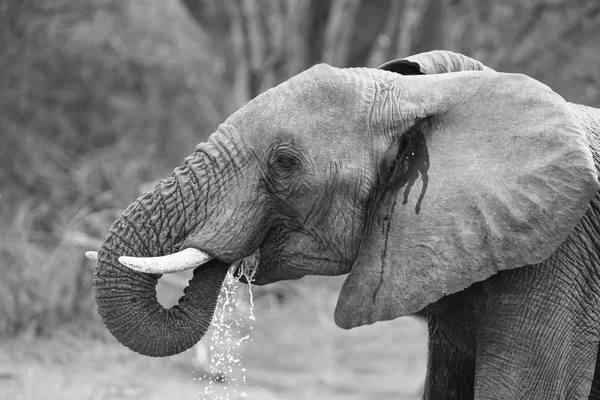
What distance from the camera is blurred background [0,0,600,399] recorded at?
7754 mm

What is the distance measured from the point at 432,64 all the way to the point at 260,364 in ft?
17.0

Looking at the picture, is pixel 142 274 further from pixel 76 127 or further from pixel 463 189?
pixel 76 127

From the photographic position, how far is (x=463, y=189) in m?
3.22

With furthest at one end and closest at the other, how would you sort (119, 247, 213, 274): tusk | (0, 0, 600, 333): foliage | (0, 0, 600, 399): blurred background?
(0, 0, 600, 333): foliage → (0, 0, 600, 399): blurred background → (119, 247, 213, 274): tusk

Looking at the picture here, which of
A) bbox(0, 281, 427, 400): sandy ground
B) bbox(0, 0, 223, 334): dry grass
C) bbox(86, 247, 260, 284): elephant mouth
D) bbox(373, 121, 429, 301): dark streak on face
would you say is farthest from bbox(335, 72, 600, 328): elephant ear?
bbox(0, 0, 223, 334): dry grass

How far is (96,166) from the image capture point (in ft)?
33.3

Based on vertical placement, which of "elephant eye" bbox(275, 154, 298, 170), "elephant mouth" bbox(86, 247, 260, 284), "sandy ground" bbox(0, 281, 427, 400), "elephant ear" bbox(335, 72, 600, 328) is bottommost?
"sandy ground" bbox(0, 281, 427, 400)

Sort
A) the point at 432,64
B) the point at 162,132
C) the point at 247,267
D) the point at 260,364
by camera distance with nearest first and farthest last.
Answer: the point at 247,267, the point at 432,64, the point at 260,364, the point at 162,132

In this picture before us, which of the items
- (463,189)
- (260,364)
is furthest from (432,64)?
(260,364)

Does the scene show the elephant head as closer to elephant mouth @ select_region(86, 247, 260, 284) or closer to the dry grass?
elephant mouth @ select_region(86, 247, 260, 284)

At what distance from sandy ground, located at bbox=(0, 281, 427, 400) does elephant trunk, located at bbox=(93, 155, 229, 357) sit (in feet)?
9.00

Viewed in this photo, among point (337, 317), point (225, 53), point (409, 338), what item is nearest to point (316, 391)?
point (409, 338)

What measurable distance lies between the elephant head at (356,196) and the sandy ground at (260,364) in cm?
275

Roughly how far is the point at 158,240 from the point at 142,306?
222mm
